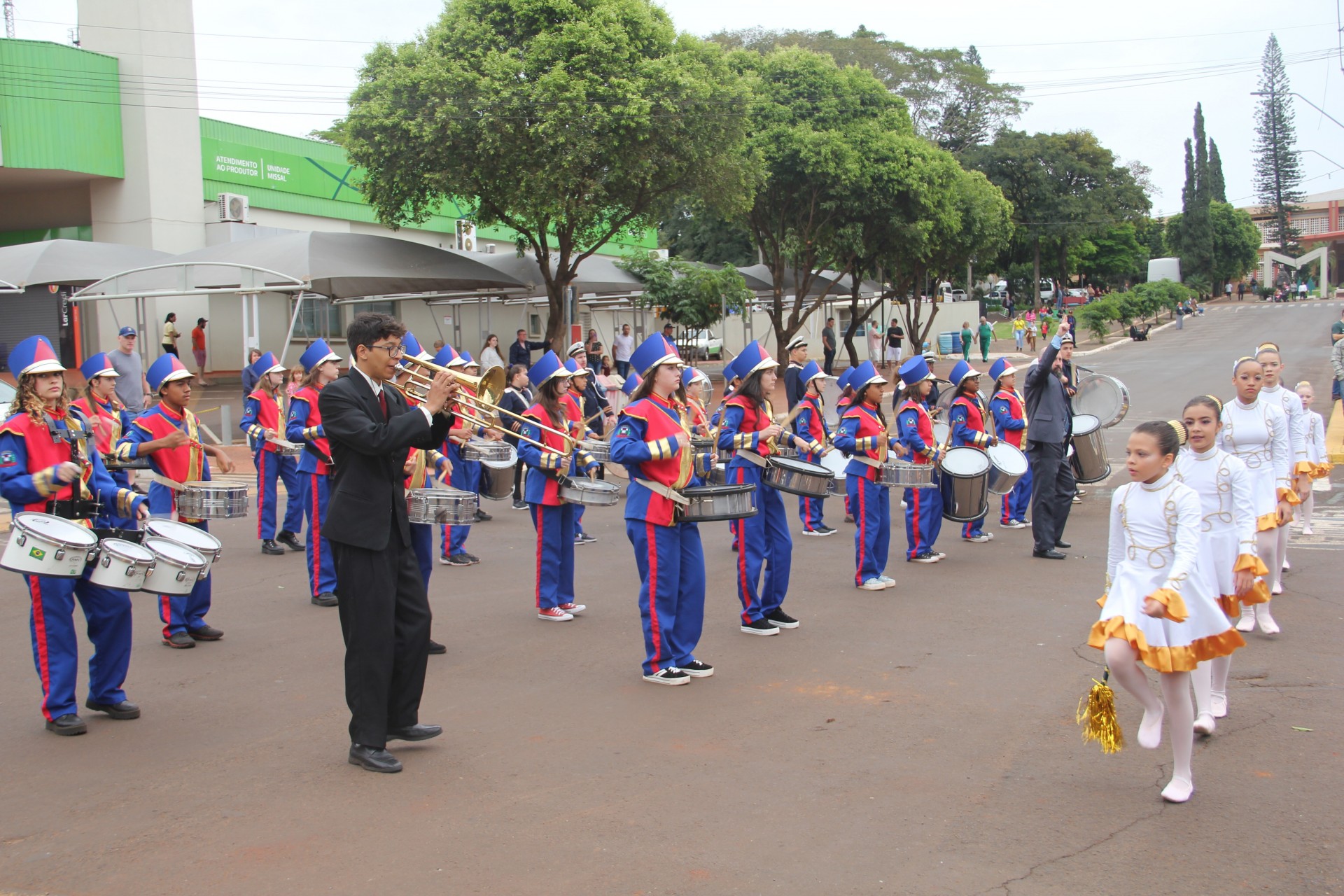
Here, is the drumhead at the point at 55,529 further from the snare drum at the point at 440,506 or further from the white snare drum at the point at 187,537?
the snare drum at the point at 440,506

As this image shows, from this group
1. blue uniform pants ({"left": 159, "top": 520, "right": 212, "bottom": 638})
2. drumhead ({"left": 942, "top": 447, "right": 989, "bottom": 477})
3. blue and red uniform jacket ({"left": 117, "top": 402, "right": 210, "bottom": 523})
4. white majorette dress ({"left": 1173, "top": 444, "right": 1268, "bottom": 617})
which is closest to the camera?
white majorette dress ({"left": 1173, "top": 444, "right": 1268, "bottom": 617})

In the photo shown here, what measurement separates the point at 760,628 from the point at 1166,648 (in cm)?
349

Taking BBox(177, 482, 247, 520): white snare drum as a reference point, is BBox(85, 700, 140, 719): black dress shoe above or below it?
below

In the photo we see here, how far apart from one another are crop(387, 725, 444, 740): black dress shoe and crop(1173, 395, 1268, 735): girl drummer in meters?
3.75

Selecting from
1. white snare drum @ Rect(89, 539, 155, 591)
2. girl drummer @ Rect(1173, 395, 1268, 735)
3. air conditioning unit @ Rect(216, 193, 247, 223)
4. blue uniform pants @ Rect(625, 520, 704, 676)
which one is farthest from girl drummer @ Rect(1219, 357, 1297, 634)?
air conditioning unit @ Rect(216, 193, 247, 223)

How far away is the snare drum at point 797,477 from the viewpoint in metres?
7.78

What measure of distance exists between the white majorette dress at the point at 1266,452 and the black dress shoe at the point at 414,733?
5.55 meters

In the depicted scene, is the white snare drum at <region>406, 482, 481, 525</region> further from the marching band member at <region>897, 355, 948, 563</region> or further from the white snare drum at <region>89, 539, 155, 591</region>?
the marching band member at <region>897, 355, 948, 563</region>

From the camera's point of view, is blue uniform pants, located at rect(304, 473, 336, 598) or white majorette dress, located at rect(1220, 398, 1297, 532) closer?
white majorette dress, located at rect(1220, 398, 1297, 532)

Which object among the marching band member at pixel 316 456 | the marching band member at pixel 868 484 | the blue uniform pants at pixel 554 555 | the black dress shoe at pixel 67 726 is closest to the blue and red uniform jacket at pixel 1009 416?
the marching band member at pixel 868 484

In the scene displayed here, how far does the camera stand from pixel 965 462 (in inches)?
397

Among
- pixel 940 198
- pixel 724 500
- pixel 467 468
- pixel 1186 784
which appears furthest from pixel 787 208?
pixel 1186 784

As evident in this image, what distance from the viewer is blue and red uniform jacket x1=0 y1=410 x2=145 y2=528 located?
5.82 meters

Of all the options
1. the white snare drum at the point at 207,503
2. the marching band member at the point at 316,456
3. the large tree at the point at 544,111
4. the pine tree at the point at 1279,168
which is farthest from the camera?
the pine tree at the point at 1279,168
